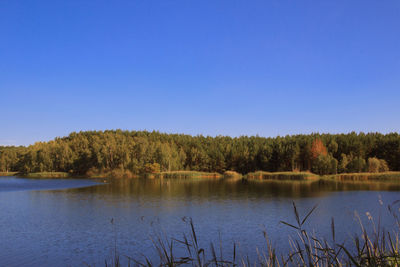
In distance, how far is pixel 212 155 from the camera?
90812mm

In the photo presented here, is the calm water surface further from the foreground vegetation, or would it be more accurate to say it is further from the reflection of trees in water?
the reflection of trees in water

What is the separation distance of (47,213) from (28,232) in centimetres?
677

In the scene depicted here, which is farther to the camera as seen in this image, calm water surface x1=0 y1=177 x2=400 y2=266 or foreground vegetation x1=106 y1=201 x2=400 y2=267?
calm water surface x1=0 y1=177 x2=400 y2=266

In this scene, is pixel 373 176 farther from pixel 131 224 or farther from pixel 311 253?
pixel 311 253

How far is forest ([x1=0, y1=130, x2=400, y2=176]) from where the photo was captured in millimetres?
74438

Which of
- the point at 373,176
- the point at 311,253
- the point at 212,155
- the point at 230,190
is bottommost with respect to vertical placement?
the point at 230,190

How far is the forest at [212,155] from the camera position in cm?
7444

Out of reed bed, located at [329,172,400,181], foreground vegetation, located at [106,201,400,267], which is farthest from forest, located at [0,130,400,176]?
foreground vegetation, located at [106,201,400,267]

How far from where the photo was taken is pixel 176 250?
14.4m

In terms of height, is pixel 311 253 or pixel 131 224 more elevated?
pixel 311 253

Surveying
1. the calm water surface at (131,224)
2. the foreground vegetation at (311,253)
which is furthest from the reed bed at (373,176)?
the foreground vegetation at (311,253)

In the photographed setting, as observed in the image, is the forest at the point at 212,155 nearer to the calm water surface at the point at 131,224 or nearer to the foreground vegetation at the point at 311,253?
Result: the calm water surface at the point at 131,224


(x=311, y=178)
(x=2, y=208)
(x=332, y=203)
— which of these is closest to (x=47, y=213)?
(x=2, y=208)

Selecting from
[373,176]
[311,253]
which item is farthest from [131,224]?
[373,176]
